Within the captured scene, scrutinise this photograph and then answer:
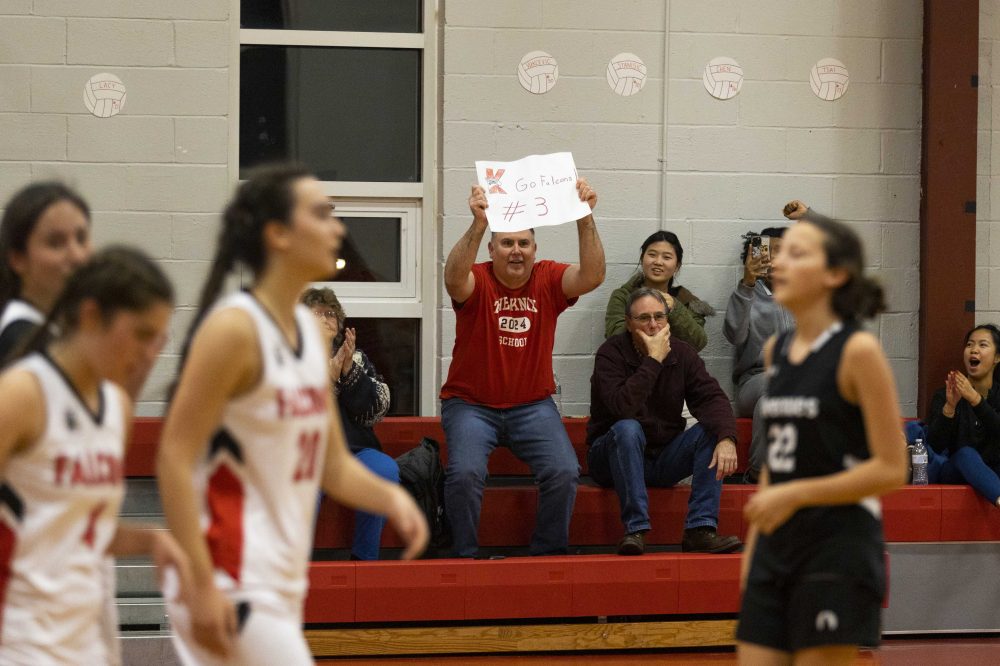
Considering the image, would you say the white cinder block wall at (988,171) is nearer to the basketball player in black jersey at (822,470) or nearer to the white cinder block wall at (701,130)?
the white cinder block wall at (701,130)

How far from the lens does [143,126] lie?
20.1ft

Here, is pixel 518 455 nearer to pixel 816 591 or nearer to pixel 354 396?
pixel 354 396

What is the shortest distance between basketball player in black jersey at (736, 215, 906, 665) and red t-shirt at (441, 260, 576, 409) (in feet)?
8.38

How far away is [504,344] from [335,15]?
2.14m

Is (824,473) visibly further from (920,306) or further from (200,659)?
(920,306)

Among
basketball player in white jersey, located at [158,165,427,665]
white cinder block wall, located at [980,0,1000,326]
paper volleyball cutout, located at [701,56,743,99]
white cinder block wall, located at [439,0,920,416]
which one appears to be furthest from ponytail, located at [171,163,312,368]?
white cinder block wall, located at [980,0,1000,326]

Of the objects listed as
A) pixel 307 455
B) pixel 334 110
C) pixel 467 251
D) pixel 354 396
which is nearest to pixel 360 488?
pixel 307 455

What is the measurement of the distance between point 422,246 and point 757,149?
1.83m

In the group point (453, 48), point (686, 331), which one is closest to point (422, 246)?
point (453, 48)

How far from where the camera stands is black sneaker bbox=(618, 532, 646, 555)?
5148mm

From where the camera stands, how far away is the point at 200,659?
2.15m

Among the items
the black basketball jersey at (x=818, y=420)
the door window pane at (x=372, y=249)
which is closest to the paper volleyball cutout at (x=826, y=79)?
the door window pane at (x=372, y=249)

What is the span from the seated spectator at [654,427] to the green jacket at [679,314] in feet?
0.86

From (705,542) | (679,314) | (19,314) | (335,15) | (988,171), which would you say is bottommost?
(705,542)
